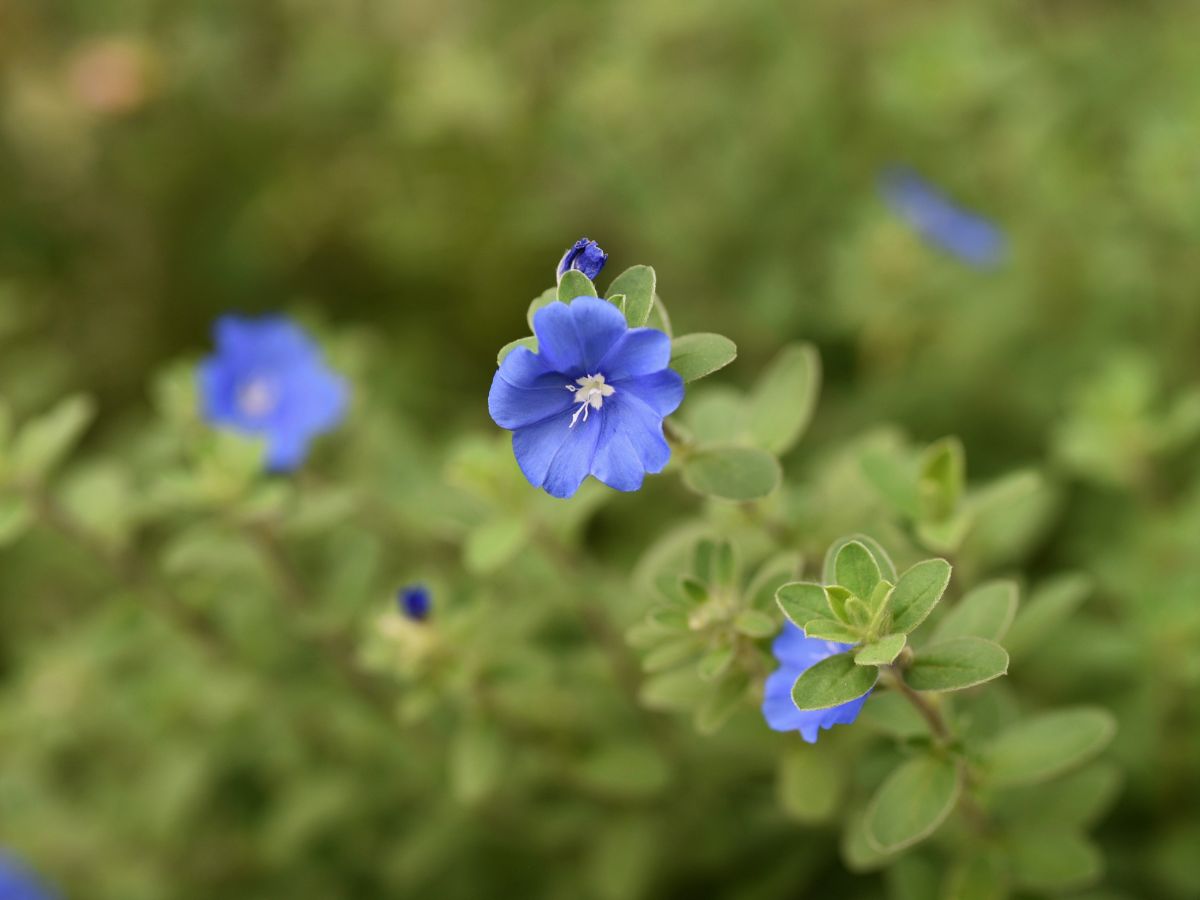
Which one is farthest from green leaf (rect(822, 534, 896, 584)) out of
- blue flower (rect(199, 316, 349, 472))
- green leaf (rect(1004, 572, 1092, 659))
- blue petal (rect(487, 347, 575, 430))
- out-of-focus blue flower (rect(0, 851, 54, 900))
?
out-of-focus blue flower (rect(0, 851, 54, 900))

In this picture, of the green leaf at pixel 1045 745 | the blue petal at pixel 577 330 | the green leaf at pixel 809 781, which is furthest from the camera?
the green leaf at pixel 809 781

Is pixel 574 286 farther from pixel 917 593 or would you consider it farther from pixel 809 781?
pixel 809 781

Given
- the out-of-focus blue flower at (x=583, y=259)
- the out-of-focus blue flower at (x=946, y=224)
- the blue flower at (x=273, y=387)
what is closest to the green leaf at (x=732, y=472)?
the out-of-focus blue flower at (x=583, y=259)

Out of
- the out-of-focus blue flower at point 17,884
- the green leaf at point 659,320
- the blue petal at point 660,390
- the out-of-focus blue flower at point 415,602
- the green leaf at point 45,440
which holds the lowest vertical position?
the blue petal at point 660,390

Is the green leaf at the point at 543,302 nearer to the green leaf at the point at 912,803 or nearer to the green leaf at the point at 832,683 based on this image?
the green leaf at the point at 832,683

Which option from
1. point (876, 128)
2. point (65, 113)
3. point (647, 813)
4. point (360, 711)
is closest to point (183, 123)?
point (65, 113)

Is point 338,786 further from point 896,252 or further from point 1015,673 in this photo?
point 896,252

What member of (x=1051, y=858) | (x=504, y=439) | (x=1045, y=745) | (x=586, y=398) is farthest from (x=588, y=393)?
(x=1051, y=858)
